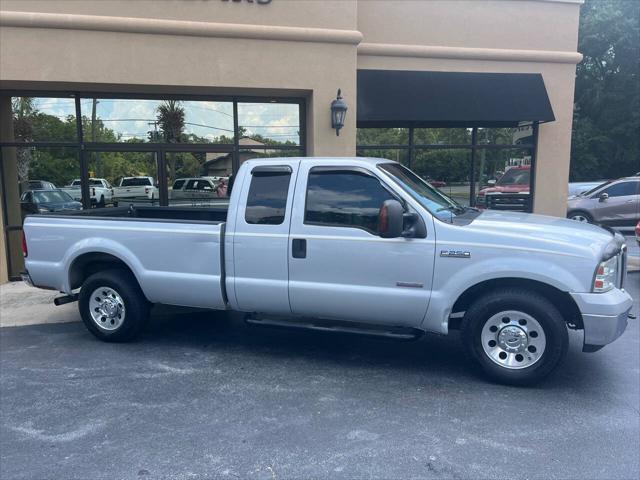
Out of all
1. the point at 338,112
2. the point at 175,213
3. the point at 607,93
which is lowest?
the point at 175,213

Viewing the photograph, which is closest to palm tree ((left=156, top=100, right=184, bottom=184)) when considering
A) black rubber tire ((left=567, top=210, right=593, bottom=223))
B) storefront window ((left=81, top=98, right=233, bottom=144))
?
storefront window ((left=81, top=98, right=233, bottom=144))

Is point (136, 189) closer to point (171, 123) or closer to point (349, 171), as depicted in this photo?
point (171, 123)

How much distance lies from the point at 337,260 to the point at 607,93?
30.3m

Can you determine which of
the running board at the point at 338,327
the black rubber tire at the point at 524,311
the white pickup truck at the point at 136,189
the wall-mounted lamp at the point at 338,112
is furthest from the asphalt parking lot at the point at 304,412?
the wall-mounted lamp at the point at 338,112

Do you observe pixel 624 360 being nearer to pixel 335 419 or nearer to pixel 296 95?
pixel 335 419

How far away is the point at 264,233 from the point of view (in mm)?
5086

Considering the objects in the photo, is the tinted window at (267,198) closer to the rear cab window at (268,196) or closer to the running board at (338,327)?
the rear cab window at (268,196)

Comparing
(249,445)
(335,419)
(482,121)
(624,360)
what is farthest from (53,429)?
(482,121)

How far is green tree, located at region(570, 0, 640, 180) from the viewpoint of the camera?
2730 cm

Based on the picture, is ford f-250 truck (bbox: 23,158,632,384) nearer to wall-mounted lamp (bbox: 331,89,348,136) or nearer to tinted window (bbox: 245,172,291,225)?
tinted window (bbox: 245,172,291,225)

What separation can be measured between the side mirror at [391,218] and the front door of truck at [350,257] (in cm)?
23

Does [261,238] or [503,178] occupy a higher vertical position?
[503,178]

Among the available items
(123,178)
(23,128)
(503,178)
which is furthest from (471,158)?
(23,128)

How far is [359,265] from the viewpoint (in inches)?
188
